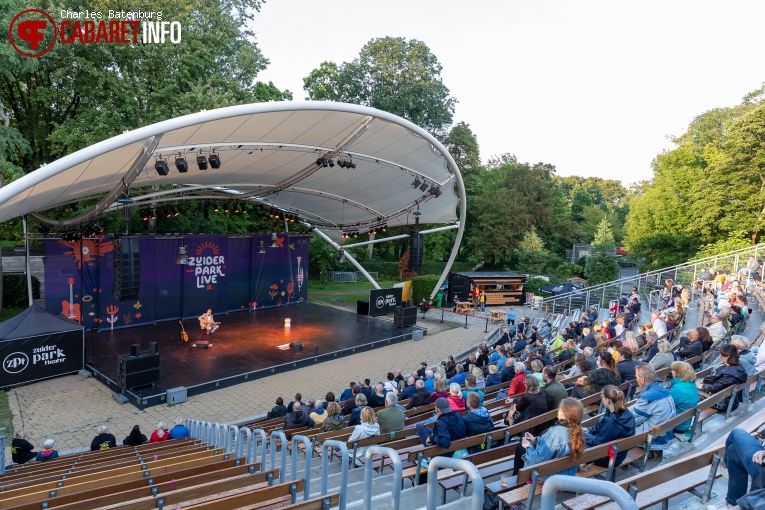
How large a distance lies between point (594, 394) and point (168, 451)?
5562mm

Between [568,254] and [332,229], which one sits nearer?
[332,229]

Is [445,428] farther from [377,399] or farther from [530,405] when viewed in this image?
[377,399]

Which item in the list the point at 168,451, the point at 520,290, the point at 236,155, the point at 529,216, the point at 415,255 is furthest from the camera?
the point at 529,216

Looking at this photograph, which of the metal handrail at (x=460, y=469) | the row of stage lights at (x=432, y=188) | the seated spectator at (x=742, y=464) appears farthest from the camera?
the row of stage lights at (x=432, y=188)

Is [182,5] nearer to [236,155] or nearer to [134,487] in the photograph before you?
[236,155]

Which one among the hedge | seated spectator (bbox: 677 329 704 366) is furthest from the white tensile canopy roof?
seated spectator (bbox: 677 329 704 366)

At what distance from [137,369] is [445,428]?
386 inches

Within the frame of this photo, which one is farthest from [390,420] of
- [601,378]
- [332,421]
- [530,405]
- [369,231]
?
[369,231]

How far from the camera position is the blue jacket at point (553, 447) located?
361 cm

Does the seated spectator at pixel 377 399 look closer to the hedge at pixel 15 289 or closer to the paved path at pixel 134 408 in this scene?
the paved path at pixel 134 408

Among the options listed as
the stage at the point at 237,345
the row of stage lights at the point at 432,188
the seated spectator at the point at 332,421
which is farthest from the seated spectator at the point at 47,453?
the row of stage lights at the point at 432,188

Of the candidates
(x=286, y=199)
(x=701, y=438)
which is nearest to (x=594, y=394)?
(x=701, y=438)

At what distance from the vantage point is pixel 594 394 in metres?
5.38

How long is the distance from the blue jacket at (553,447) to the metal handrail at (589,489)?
79.5 inches
